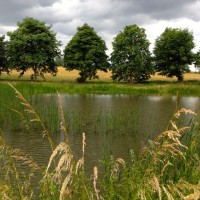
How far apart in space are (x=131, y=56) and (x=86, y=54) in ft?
31.1

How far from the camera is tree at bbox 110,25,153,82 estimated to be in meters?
67.9

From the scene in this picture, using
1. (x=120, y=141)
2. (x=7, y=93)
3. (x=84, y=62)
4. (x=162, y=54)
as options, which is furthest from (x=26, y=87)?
(x=162, y=54)

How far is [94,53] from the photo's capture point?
70.1 m

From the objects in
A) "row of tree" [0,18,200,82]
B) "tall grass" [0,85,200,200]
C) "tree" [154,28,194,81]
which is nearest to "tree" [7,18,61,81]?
"row of tree" [0,18,200,82]

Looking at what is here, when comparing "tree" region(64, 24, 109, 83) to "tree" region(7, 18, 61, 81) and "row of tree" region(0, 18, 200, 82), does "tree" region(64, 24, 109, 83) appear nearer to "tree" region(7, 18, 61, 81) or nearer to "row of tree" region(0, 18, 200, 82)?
"row of tree" region(0, 18, 200, 82)

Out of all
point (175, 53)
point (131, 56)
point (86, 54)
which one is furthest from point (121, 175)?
point (175, 53)

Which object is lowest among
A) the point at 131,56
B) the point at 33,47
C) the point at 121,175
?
the point at 121,175

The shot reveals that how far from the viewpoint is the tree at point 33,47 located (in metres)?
66.4

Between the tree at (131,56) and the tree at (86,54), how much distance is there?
273cm

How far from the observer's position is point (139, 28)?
242 feet

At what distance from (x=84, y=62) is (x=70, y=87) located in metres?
21.5

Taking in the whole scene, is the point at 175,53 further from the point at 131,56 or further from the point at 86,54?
the point at 86,54

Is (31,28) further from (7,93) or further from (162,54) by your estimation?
(7,93)

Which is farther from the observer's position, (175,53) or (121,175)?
(175,53)
